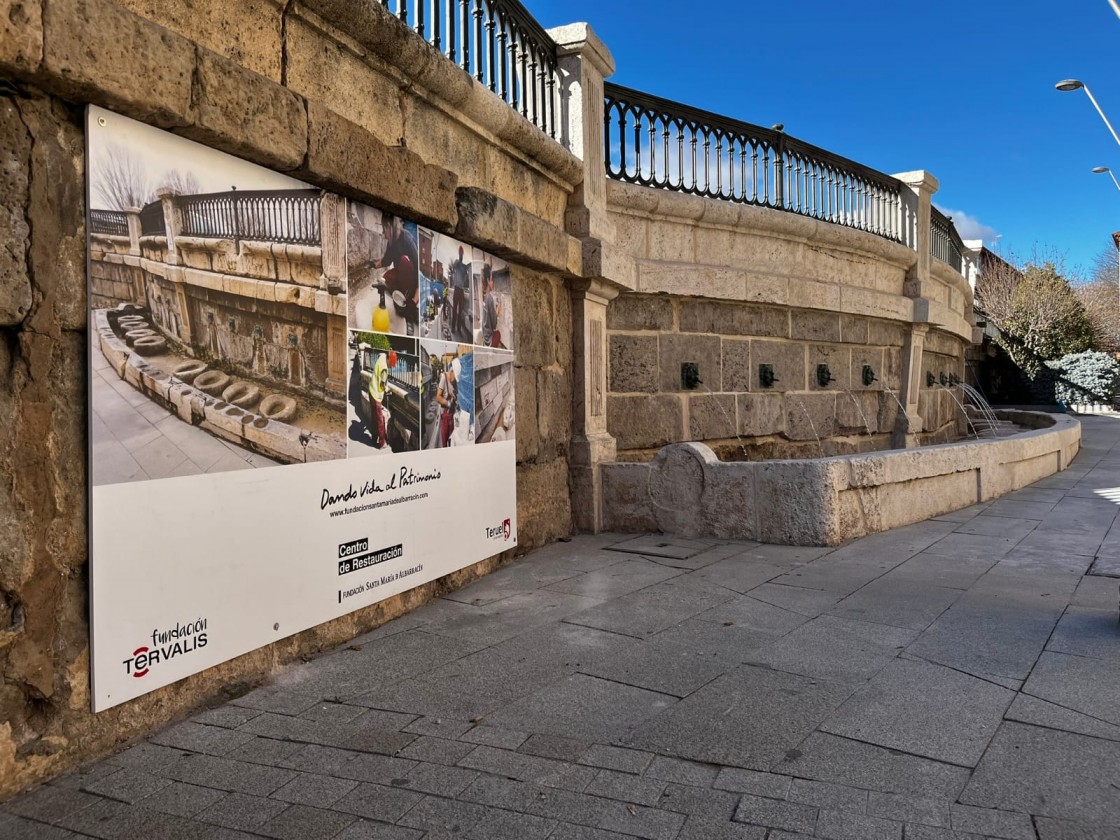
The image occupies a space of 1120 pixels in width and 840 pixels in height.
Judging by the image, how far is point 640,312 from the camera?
6.89 metres

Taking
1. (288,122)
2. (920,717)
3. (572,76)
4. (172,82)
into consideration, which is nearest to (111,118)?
(172,82)

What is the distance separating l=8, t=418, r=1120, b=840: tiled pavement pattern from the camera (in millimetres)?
2064

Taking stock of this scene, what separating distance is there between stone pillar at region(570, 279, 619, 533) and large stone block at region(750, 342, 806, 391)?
7.39ft

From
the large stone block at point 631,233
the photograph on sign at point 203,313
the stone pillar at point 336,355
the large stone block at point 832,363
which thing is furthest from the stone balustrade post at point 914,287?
the photograph on sign at point 203,313

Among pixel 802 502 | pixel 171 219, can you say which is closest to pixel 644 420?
pixel 802 502

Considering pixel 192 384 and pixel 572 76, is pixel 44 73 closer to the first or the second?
pixel 192 384

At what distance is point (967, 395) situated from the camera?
15.0 metres

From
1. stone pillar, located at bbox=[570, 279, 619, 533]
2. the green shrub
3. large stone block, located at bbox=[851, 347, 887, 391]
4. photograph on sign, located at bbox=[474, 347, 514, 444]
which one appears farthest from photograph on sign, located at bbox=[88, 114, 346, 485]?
the green shrub

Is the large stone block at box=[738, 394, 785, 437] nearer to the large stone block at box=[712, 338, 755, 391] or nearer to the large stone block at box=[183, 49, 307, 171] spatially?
the large stone block at box=[712, 338, 755, 391]

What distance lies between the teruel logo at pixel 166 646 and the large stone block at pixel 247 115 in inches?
67.4

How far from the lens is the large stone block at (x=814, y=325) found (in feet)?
27.1

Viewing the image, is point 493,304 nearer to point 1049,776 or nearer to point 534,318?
point 534,318

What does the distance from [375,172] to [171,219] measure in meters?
1.13

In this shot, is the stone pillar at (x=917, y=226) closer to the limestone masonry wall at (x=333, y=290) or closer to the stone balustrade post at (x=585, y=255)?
the limestone masonry wall at (x=333, y=290)
